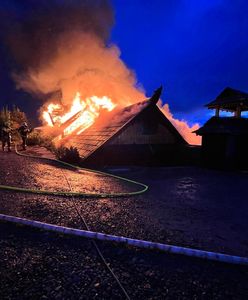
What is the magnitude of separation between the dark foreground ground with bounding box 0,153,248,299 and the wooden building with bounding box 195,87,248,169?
8572 millimetres

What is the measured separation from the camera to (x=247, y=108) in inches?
612

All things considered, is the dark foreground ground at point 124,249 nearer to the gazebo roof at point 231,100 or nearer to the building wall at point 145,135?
the building wall at point 145,135

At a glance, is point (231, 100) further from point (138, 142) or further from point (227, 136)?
point (138, 142)

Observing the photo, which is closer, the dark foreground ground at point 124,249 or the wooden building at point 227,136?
the dark foreground ground at point 124,249

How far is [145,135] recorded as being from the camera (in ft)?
52.1

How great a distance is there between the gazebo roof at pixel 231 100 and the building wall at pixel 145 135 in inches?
160

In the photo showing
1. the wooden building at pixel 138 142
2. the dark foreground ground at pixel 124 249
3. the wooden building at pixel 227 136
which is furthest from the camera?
the wooden building at pixel 227 136

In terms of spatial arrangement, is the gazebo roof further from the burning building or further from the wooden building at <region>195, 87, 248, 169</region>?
the burning building

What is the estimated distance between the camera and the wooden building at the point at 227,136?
1488 cm

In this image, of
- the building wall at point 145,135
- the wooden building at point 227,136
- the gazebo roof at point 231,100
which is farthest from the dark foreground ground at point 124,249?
the gazebo roof at point 231,100

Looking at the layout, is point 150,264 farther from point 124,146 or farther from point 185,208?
point 124,146

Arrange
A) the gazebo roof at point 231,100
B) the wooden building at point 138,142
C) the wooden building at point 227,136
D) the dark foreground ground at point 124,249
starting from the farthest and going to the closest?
the gazebo roof at point 231,100
the wooden building at point 227,136
the wooden building at point 138,142
the dark foreground ground at point 124,249

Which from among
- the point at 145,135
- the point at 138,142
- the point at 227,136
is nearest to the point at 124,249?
the point at 138,142

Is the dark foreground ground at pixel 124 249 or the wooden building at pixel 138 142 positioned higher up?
the wooden building at pixel 138 142
